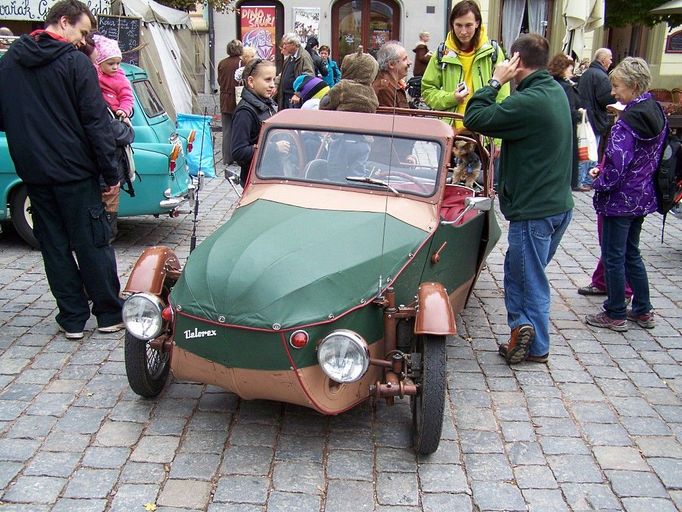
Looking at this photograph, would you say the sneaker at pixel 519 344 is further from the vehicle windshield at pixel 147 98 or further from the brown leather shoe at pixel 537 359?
the vehicle windshield at pixel 147 98

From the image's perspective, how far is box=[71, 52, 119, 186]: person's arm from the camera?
16.1ft

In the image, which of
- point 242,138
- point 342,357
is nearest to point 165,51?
point 242,138

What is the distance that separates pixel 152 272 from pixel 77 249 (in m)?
1.14

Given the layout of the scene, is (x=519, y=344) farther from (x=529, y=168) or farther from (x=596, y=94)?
(x=596, y=94)

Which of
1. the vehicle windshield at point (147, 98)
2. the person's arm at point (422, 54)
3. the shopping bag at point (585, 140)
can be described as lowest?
the shopping bag at point (585, 140)

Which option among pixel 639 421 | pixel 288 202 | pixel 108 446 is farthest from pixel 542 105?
pixel 108 446

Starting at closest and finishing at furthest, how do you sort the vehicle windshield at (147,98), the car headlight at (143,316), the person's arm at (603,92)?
the car headlight at (143,316)
the vehicle windshield at (147,98)
the person's arm at (603,92)

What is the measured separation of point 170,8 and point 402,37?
8702 millimetres

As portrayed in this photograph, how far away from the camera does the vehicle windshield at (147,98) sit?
781cm

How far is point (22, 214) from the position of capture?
7.34 metres

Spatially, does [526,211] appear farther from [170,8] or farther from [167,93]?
[170,8]

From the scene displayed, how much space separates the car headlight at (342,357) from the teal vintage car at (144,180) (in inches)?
151

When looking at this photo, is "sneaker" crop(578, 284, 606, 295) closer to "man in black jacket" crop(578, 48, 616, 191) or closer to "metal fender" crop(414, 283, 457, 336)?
"metal fender" crop(414, 283, 457, 336)

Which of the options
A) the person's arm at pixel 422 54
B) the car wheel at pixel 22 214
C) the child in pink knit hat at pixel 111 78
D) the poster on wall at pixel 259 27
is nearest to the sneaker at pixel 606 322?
the child in pink knit hat at pixel 111 78
